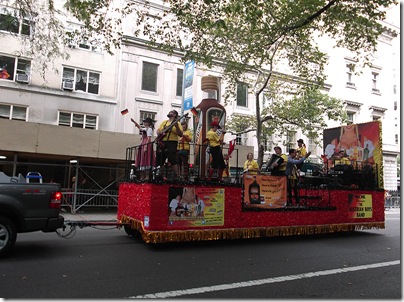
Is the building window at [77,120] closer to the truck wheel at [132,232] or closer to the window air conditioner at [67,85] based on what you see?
the window air conditioner at [67,85]

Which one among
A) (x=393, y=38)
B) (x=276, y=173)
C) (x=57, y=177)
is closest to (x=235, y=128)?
(x=57, y=177)

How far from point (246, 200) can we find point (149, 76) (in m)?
15.9

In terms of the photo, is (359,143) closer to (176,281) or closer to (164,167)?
(164,167)

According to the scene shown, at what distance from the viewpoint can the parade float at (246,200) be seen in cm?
755

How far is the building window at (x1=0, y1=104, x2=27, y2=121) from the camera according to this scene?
1869cm

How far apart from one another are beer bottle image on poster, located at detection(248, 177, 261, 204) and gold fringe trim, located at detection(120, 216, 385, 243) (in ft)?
2.34

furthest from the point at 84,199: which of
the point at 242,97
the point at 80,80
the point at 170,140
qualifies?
the point at 242,97

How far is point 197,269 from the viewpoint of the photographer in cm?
602

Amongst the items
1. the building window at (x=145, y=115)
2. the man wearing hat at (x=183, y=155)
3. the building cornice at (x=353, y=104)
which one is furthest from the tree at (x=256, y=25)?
the building cornice at (x=353, y=104)

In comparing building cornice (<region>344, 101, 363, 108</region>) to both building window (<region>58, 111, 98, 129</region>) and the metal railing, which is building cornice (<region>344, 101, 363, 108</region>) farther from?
the metal railing

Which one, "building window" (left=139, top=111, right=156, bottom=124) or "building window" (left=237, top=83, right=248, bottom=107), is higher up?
"building window" (left=237, top=83, right=248, bottom=107)

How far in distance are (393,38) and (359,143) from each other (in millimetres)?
28258

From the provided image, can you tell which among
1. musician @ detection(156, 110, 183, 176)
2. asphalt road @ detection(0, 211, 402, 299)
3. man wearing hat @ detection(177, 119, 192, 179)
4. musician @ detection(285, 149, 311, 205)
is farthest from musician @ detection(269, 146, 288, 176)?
musician @ detection(156, 110, 183, 176)

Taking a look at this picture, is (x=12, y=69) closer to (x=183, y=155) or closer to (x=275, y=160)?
(x=183, y=155)
